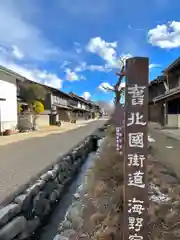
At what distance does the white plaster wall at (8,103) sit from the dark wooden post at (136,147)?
1829cm

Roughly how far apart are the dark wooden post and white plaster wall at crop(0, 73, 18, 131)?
18.3 m

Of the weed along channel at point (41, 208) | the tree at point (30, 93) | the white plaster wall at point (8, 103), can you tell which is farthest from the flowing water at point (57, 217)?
the tree at point (30, 93)

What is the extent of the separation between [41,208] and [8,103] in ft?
55.7

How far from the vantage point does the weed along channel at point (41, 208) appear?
3.96 meters

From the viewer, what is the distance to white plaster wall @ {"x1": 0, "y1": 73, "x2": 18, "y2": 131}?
19.8 m

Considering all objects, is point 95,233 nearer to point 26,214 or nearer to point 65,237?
point 65,237

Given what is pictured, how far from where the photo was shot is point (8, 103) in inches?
826

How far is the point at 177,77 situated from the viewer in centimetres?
2355

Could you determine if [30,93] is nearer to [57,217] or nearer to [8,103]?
[8,103]

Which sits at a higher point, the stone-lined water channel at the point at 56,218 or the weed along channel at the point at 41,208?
the weed along channel at the point at 41,208

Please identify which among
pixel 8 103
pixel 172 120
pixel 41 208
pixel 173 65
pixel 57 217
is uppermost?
pixel 173 65

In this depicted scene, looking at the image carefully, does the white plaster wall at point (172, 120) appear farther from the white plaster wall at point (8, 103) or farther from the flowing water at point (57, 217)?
the flowing water at point (57, 217)

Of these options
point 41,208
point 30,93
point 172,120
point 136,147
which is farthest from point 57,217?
point 30,93

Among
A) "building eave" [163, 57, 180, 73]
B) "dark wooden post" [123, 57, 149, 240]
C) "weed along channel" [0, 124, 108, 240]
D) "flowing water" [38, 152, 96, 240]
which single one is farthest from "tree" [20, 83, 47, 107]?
"dark wooden post" [123, 57, 149, 240]
